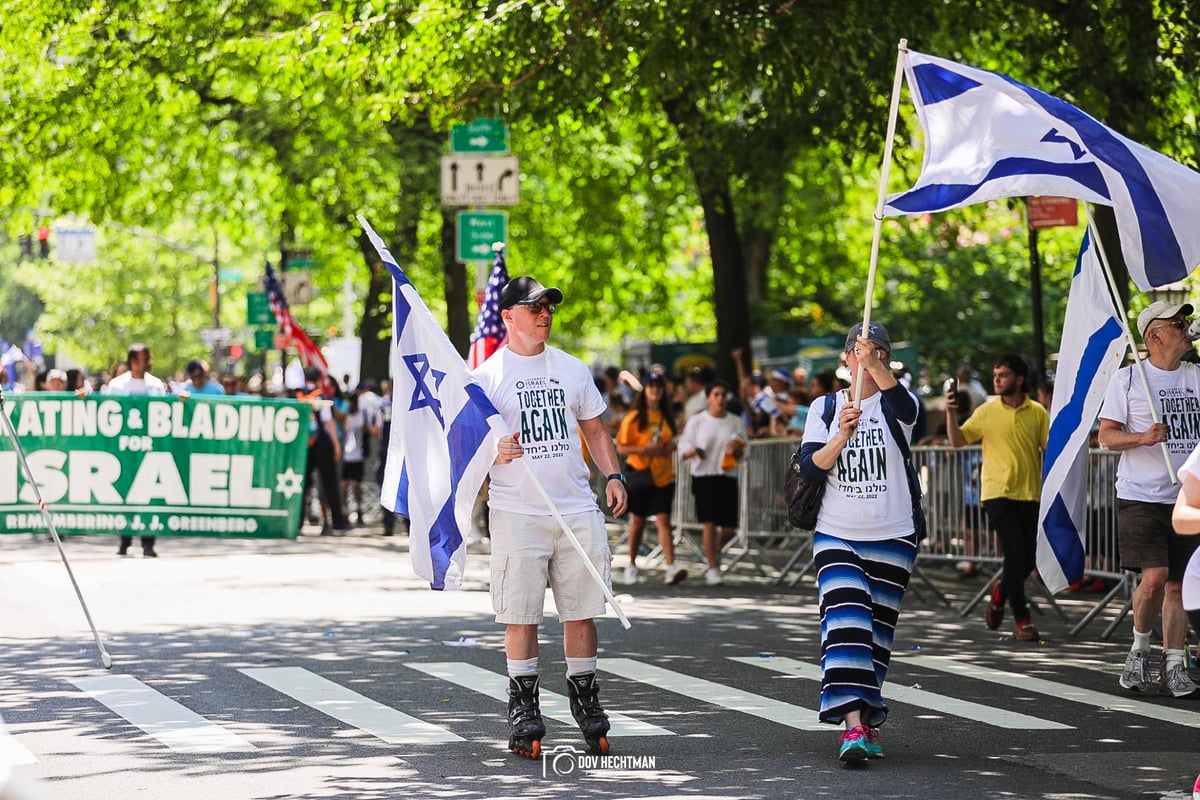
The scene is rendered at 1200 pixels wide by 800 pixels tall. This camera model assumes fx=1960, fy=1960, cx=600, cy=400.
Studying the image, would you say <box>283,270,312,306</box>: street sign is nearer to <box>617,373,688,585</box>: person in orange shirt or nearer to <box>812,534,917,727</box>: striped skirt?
<box>617,373,688,585</box>: person in orange shirt

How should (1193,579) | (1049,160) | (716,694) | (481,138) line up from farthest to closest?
(481,138)
(716,694)
(1049,160)
(1193,579)

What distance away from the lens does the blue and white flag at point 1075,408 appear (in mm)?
11031

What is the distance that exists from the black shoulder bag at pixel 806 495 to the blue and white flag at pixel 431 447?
4.32 feet

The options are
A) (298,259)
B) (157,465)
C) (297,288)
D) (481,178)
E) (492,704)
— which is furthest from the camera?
(298,259)

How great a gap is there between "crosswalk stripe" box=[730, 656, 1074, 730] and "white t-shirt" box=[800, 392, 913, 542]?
1509mm

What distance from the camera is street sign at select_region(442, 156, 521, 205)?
66.1 feet

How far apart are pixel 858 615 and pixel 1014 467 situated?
519 centimetres

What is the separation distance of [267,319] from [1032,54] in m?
22.4

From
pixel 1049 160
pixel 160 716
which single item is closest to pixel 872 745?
pixel 1049 160

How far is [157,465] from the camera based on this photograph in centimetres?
1805

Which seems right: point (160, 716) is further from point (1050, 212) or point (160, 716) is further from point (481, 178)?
point (1050, 212)

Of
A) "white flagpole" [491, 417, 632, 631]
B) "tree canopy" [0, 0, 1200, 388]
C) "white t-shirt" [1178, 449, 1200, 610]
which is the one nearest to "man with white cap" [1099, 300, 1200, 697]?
"white flagpole" [491, 417, 632, 631]

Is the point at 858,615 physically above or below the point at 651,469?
below

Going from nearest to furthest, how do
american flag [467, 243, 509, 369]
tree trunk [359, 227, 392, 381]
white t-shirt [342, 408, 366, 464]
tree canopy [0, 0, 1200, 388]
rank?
tree canopy [0, 0, 1200, 388] → american flag [467, 243, 509, 369] → white t-shirt [342, 408, 366, 464] → tree trunk [359, 227, 392, 381]
